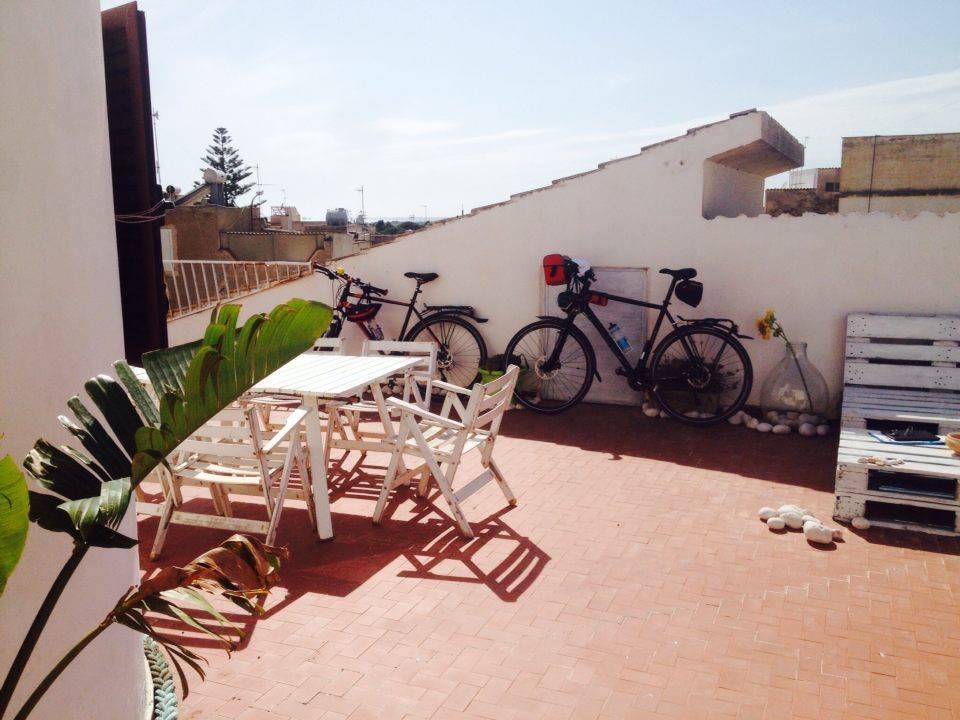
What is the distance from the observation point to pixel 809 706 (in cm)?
277

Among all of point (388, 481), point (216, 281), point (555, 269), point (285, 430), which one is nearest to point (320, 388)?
point (285, 430)

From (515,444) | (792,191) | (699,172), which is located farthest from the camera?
(792,191)

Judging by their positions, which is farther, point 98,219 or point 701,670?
point 701,670

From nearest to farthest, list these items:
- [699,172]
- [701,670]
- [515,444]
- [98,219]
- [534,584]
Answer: [98,219]
[701,670]
[534,584]
[515,444]
[699,172]

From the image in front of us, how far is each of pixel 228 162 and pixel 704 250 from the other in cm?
4193

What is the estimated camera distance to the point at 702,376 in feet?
22.6

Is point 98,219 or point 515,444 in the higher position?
point 98,219

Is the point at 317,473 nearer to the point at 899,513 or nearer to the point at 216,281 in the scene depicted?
the point at 899,513

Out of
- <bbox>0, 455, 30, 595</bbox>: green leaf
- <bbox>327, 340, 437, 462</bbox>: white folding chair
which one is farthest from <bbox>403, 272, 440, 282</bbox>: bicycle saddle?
<bbox>0, 455, 30, 595</bbox>: green leaf

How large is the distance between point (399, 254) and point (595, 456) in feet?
12.4

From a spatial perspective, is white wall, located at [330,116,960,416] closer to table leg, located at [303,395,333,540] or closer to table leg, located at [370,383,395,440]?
table leg, located at [370,383,395,440]

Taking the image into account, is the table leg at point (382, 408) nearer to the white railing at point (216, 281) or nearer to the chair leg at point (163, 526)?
the chair leg at point (163, 526)

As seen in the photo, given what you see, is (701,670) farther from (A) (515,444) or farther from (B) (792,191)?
(B) (792,191)

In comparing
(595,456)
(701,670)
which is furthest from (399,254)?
(701,670)
